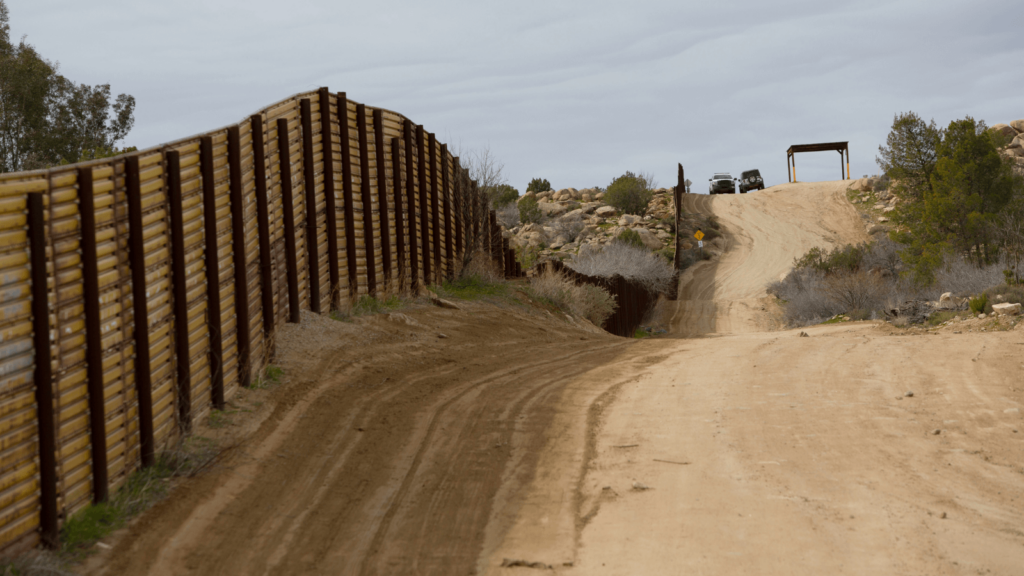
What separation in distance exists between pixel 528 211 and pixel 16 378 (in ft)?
161

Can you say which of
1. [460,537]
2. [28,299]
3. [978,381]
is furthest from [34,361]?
[978,381]

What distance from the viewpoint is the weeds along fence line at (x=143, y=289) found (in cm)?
506

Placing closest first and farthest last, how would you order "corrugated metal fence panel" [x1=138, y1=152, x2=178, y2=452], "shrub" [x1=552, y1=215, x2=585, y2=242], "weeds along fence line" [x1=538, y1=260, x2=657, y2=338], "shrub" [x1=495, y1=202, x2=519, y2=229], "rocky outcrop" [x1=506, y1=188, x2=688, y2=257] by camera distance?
"corrugated metal fence panel" [x1=138, y1=152, x2=178, y2=452] → "weeds along fence line" [x1=538, y1=260, x2=657, y2=338] → "rocky outcrop" [x1=506, y1=188, x2=688, y2=257] → "shrub" [x1=552, y1=215, x2=585, y2=242] → "shrub" [x1=495, y1=202, x2=519, y2=229]

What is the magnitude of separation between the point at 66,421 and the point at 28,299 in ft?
3.08

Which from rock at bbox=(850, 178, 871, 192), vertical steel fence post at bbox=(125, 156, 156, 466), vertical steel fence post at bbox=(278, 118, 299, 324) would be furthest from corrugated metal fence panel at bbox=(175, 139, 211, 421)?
rock at bbox=(850, 178, 871, 192)

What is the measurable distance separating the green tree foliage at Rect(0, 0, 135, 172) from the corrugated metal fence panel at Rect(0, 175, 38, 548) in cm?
3206

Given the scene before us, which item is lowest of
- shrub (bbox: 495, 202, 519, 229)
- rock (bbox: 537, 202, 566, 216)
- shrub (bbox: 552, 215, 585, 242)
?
shrub (bbox: 552, 215, 585, 242)

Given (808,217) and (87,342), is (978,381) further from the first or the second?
(808,217)

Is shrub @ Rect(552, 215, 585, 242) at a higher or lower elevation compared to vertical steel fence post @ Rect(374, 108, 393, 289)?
higher

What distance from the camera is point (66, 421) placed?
545cm

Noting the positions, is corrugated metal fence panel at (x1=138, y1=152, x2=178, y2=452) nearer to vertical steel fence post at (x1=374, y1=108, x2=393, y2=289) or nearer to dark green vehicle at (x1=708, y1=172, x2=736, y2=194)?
vertical steel fence post at (x1=374, y1=108, x2=393, y2=289)

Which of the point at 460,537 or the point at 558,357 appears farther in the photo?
the point at 558,357

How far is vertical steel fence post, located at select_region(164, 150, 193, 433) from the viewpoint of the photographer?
7023 mm

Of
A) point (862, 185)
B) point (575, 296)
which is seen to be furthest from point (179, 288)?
point (862, 185)
